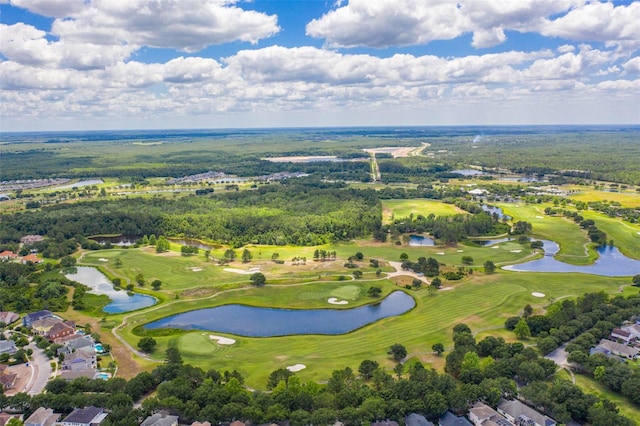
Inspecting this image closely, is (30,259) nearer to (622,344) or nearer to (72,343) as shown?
(72,343)

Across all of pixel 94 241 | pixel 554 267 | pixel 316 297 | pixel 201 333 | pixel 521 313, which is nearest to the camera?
pixel 201 333

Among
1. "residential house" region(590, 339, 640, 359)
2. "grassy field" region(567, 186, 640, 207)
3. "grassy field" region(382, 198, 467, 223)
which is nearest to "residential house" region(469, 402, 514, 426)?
"residential house" region(590, 339, 640, 359)

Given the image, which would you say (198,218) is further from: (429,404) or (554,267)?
(429,404)

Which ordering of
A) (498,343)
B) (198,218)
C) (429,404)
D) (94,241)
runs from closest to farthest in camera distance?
1. (429,404)
2. (498,343)
3. (94,241)
4. (198,218)

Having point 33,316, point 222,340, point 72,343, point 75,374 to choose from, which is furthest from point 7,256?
point 222,340

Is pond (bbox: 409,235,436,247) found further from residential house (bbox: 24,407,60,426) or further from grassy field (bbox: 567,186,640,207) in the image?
residential house (bbox: 24,407,60,426)

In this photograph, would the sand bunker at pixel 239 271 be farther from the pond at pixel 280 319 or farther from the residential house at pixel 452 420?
the residential house at pixel 452 420

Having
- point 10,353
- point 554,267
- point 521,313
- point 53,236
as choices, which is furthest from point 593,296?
point 53,236

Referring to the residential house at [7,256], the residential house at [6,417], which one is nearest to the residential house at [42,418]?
the residential house at [6,417]
